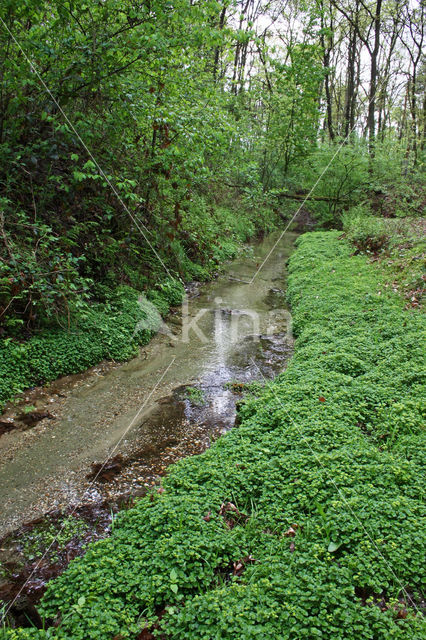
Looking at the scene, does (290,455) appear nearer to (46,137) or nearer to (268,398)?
(268,398)

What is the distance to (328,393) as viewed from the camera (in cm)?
491

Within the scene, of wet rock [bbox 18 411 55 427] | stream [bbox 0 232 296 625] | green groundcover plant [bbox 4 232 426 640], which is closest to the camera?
green groundcover plant [bbox 4 232 426 640]

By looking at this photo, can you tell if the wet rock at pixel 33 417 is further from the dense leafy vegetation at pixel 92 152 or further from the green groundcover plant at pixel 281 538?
the green groundcover plant at pixel 281 538

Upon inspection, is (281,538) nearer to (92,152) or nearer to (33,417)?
(33,417)

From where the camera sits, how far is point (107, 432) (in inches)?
203

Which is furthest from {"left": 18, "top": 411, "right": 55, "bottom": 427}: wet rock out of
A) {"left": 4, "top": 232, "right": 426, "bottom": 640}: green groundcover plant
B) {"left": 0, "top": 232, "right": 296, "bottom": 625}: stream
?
{"left": 4, "top": 232, "right": 426, "bottom": 640}: green groundcover plant

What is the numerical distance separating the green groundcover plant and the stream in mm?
495

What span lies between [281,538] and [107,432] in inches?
111

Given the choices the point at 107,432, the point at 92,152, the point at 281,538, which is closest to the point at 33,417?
the point at 107,432

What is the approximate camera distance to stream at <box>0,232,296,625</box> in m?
3.55

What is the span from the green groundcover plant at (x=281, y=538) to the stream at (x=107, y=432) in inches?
19.5

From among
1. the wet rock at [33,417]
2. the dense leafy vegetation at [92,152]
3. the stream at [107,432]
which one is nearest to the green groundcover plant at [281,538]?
the stream at [107,432]

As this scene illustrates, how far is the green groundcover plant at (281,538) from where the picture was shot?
2490 mm

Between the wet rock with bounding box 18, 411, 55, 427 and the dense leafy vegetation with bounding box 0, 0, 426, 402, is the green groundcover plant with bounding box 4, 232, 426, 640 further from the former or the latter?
the dense leafy vegetation with bounding box 0, 0, 426, 402
